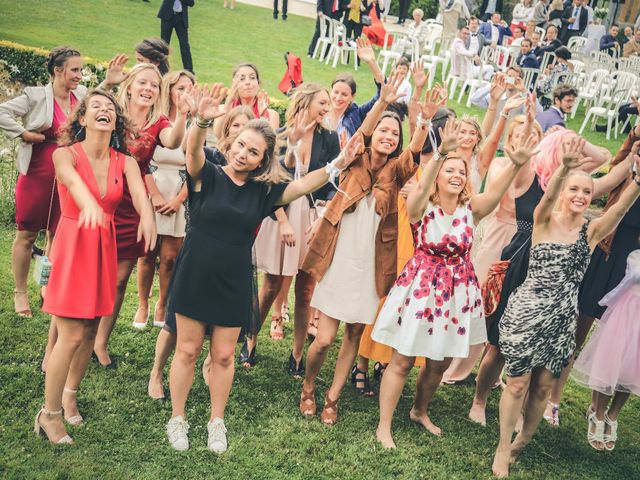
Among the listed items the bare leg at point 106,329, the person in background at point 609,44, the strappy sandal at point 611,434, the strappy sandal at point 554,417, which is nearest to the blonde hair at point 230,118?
the bare leg at point 106,329

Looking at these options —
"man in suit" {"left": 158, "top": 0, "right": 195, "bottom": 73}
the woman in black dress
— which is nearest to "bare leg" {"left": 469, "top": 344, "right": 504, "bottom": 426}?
the woman in black dress

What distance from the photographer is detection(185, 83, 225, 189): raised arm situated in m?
3.43

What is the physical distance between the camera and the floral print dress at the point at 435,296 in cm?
408

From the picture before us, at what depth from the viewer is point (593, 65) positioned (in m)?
16.2

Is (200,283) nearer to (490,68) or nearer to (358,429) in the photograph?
(358,429)

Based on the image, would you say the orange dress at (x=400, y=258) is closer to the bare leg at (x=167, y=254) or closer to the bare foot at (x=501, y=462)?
the bare foot at (x=501, y=462)

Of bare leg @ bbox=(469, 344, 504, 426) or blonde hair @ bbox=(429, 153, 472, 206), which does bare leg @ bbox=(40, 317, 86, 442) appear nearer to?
blonde hair @ bbox=(429, 153, 472, 206)

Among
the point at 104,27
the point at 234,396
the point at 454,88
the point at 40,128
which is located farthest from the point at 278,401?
the point at 104,27

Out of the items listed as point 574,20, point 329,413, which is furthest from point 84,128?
point 574,20

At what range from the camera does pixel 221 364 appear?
3.96 meters

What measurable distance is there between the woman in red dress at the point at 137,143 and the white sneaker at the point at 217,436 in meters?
1.11

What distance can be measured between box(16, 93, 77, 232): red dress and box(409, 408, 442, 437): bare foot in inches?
117

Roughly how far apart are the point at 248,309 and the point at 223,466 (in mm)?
935

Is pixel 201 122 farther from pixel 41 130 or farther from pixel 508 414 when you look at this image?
pixel 508 414
